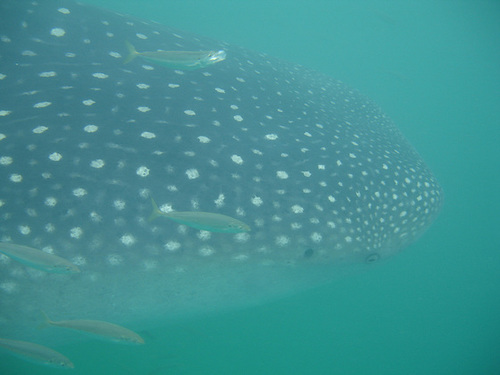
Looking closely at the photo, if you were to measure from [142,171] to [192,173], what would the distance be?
0.52 m

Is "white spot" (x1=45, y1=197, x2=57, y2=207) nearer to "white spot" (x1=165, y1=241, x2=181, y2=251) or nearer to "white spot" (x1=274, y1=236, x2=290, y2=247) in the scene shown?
"white spot" (x1=165, y1=241, x2=181, y2=251)

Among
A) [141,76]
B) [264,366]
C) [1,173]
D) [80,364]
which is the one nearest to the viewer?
[1,173]

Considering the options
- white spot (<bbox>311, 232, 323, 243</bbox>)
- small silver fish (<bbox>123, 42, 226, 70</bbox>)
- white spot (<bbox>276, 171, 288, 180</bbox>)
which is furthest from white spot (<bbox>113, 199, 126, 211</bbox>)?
white spot (<bbox>311, 232, 323, 243</bbox>)

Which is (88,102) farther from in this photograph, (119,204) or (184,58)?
(119,204)

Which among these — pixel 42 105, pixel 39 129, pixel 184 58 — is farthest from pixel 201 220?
pixel 42 105

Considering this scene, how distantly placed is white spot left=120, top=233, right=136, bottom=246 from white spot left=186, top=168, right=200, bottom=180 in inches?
33.6

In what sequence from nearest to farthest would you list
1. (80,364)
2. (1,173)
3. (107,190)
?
(1,173) → (107,190) → (80,364)

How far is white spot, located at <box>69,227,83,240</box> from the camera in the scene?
2.92m

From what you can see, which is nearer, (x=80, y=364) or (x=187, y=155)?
(x=187, y=155)

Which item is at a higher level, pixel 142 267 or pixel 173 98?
pixel 173 98

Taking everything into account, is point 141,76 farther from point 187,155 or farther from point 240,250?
point 240,250

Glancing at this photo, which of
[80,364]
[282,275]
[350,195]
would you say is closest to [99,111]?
[282,275]

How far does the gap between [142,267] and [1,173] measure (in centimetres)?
158

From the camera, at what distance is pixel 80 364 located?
556 cm
